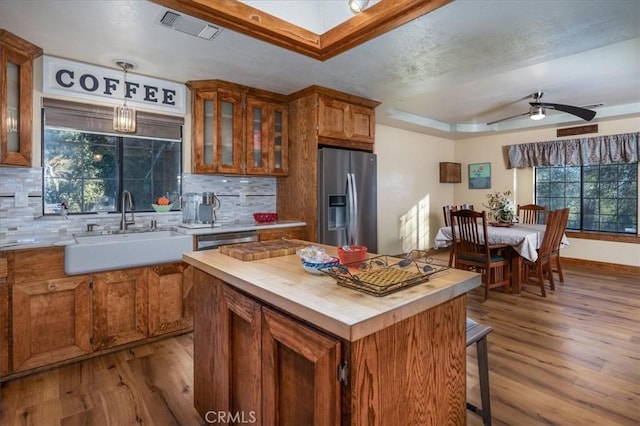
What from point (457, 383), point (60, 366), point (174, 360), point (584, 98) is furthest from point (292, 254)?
point (584, 98)

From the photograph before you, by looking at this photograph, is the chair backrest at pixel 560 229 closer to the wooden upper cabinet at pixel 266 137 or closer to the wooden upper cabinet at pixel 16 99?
the wooden upper cabinet at pixel 266 137

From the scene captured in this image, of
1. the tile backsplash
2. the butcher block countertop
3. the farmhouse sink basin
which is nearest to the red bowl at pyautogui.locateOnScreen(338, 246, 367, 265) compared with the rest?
the butcher block countertop

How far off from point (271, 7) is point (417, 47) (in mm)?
1111

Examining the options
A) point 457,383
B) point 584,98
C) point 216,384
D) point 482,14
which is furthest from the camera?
point 584,98

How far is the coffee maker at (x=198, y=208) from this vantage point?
3359 mm

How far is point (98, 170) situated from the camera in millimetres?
3041

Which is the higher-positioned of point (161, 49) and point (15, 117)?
point (161, 49)

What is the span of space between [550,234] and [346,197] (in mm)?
2389

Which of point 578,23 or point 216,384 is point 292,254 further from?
point 578,23

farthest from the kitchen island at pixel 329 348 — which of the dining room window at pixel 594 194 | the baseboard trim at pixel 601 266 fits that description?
the dining room window at pixel 594 194

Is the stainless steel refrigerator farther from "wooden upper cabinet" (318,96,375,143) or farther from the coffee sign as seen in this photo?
the coffee sign

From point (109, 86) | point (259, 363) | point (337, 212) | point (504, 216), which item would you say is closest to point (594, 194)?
point (504, 216)

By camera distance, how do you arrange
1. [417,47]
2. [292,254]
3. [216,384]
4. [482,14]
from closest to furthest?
1. [216,384]
2. [292,254]
3. [482,14]
4. [417,47]

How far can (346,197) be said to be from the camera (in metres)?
3.81
